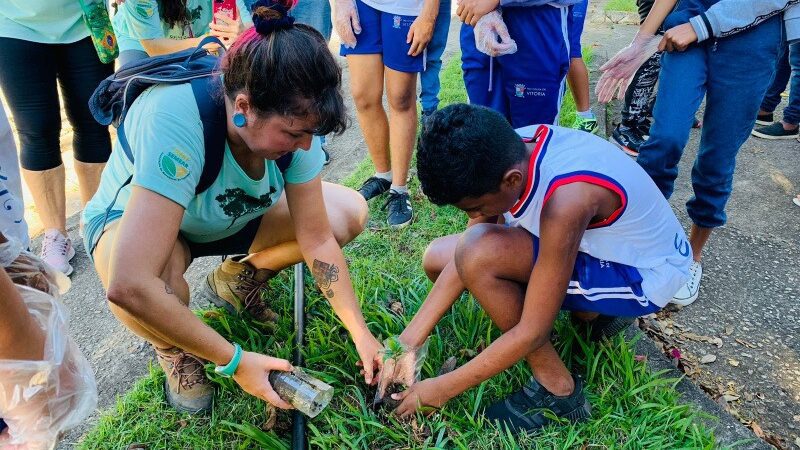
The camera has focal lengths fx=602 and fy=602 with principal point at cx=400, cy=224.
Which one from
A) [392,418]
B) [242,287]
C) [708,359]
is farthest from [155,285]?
[708,359]

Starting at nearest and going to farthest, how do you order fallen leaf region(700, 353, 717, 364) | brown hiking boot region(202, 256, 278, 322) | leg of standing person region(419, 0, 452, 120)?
fallen leaf region(700, 353, 717, 364)
brown hiking boot region(202, 256, 278, 322)
leg of standing person region(419, 0, 452, 120)

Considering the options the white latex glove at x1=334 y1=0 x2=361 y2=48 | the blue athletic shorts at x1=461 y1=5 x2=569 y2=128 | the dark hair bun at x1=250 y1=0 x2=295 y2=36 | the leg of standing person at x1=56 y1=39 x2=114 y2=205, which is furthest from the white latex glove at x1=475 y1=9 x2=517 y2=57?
the leg of standing person at x1=56 y1=39 x2=114 y2=205

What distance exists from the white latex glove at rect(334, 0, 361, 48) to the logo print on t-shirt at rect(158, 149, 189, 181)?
64.8 inches

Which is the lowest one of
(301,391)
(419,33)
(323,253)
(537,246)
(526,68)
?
(301,391)

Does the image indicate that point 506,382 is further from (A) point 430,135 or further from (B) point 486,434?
(A) point 430,135

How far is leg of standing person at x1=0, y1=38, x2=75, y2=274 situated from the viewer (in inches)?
109

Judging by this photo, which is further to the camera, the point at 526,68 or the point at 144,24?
the point at 526,68

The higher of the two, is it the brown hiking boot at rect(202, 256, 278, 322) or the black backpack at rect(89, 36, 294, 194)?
the black backpack at rect(89, 36, 294, 194)

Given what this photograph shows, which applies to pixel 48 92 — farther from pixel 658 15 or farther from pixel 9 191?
pixel 658 15

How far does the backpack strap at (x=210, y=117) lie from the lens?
1800 millimetres

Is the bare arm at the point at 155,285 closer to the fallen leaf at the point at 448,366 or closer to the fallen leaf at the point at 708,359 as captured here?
the fallen leaf at the point at 448,366

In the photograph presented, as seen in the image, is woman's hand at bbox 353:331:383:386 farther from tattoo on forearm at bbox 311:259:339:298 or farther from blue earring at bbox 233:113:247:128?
blue earring at bbox 233:113:247:128

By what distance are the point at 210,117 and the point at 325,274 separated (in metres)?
0.73

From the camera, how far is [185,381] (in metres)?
2.14
